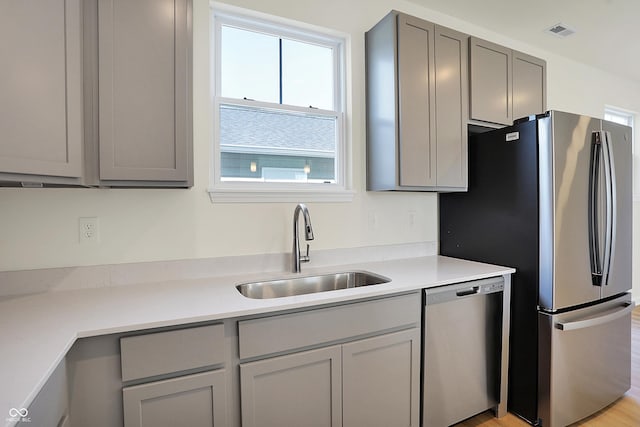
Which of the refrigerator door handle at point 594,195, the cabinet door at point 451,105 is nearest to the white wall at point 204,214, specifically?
the cabinet door at point 451,105

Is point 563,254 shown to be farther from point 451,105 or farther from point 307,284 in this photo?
point 307,284

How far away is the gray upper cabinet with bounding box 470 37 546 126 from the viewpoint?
228 cm

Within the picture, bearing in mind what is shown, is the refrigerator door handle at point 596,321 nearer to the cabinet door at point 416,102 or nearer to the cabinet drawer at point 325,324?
the cabinet drawer at point 325,324

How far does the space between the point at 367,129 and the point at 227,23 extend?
3.54 ft

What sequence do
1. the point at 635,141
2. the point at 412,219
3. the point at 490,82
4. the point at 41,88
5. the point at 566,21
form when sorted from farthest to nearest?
the point at 635,141, the point at 566,21, the point at 412,219, the point at 490,82, the point at 41,88

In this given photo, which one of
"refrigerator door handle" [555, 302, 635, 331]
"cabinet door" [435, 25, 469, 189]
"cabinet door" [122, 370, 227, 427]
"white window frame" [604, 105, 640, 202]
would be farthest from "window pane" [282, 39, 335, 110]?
"white window frame" [604, 105, 640, 202]

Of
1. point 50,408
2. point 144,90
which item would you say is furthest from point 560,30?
point 50,408

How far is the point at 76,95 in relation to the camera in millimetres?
1258

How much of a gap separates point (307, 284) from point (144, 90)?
127 cm

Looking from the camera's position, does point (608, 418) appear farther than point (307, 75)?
No

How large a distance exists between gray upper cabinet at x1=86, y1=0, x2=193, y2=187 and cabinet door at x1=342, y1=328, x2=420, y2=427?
113cm

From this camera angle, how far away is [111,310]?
1.26 m

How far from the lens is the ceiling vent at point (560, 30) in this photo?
111 inches

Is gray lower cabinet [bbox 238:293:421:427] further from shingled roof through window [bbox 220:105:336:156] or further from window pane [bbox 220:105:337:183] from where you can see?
shingled roof through window [bbox 220:105:336:156]
